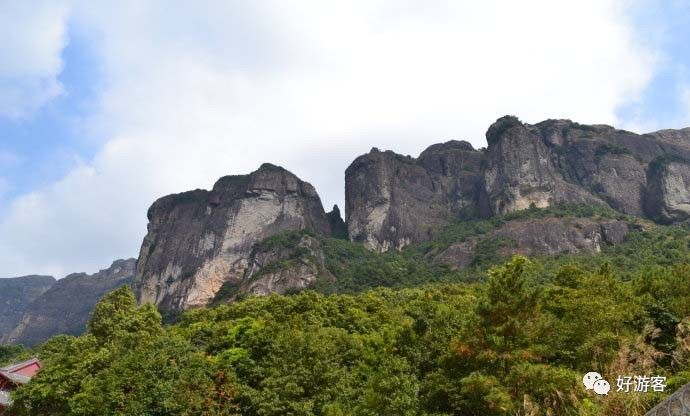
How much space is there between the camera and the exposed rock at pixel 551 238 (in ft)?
297

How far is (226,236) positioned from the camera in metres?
123

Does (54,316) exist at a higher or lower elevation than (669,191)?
lower

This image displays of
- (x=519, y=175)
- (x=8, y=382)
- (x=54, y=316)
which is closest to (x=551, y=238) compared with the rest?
(x=519, y=175)

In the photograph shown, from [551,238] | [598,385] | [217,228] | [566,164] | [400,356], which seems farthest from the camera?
[566,164]

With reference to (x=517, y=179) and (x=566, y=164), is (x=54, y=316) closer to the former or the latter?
(x=517, y=179)

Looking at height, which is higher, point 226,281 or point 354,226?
point 354,226

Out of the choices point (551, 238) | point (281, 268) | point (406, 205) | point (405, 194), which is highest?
point (405, 194)

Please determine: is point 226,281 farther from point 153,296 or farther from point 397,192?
point 397,192

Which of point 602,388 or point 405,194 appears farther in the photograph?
point 405,194

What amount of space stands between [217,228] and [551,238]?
72358 mm

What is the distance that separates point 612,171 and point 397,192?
48419mm

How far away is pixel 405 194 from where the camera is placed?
13300 centimetres

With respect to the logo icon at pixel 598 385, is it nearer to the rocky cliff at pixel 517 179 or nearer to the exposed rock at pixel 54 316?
the rocky cliff at pixel 517 179

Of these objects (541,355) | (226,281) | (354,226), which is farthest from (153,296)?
(541,355)
